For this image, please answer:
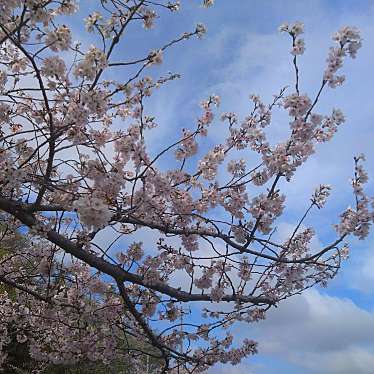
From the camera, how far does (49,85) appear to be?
14.2 feet

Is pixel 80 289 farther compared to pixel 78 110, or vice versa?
pixel 80 289

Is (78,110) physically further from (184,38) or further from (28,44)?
(184,38)

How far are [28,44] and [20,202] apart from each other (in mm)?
1565

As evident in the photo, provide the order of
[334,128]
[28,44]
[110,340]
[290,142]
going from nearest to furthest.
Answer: [28,44]
[290,142]
[334,128]
[110,340]

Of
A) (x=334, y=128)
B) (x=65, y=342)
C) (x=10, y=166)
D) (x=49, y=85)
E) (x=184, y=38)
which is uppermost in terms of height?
(x=184, y=38)

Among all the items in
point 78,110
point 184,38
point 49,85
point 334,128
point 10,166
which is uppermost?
point 184,38

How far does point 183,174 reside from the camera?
218 inches

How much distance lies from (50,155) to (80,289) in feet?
8.89

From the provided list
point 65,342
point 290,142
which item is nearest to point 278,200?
point 290,142

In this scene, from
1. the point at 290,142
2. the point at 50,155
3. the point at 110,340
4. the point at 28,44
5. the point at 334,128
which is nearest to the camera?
the point at 28,44

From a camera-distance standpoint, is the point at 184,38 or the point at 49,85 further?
the point at 184,38

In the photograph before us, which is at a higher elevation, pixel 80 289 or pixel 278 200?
pixel 278 200

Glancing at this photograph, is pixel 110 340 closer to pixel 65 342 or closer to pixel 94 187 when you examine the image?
pixel 65 342

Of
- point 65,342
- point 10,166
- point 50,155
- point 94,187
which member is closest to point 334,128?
point 94,187
